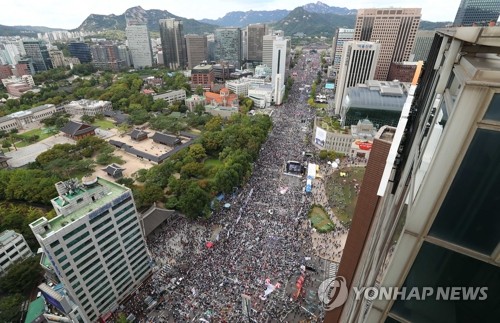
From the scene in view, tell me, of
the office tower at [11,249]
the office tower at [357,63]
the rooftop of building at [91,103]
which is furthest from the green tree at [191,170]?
the office tower at [357,63]

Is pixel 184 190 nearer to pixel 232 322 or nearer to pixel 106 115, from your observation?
pixel 232 322

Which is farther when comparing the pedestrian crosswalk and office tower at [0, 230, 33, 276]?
the pedestrian crosswalk

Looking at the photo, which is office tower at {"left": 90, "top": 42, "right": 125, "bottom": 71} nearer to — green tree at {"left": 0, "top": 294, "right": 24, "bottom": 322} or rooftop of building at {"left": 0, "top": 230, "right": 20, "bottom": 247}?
rooftop of building at {"left": 0, "top": 230, "right": 20, "bottom": 247}

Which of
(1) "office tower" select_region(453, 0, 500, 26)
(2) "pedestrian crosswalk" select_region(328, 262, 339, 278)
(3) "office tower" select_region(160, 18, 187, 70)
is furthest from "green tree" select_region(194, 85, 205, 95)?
(1) "office tower" select_region(453, 0, 500, 26)

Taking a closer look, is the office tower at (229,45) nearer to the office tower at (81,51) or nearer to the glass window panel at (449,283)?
the office tower at (81,51)

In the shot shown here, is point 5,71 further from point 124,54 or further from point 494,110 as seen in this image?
point 494,110
